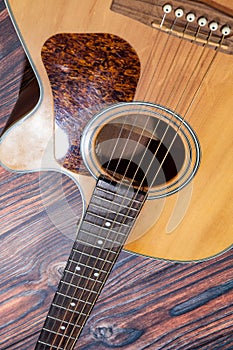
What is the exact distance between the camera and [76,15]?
0.71 m

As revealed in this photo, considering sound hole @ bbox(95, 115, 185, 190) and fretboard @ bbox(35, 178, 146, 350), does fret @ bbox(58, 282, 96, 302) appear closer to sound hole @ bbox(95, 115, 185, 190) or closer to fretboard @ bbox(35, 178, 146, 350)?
fretboard @ bbox(35, 178, 146, 350)

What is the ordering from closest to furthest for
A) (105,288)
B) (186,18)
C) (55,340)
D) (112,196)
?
(186,18), (112,196), (55,340), (105,288)

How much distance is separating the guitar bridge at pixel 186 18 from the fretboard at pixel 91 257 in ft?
0.79

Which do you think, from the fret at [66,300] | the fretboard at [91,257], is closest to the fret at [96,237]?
the fretboard at [91,257]

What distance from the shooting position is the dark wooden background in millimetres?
976

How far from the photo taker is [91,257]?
0.89 meters

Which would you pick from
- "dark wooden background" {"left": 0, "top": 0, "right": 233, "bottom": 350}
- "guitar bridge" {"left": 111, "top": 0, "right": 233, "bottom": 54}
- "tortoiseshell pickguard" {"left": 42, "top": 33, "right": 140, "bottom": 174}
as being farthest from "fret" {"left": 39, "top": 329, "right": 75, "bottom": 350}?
"guitar bridge" {"left": 111, "top": 0, "right": 233, "bottom": 54}

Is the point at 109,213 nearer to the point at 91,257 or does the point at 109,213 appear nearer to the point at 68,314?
the point at 91,257

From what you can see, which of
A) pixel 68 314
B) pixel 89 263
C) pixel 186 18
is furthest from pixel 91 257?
pixel 186 18

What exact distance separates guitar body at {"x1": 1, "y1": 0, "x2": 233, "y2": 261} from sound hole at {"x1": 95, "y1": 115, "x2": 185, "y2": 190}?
0.03 metres

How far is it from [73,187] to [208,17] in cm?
37

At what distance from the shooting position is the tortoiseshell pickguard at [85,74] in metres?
0.73

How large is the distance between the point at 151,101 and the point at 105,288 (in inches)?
17.3

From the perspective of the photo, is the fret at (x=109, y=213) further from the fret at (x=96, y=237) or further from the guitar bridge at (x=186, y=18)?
the guitar bridge at (x=186, y=18)
